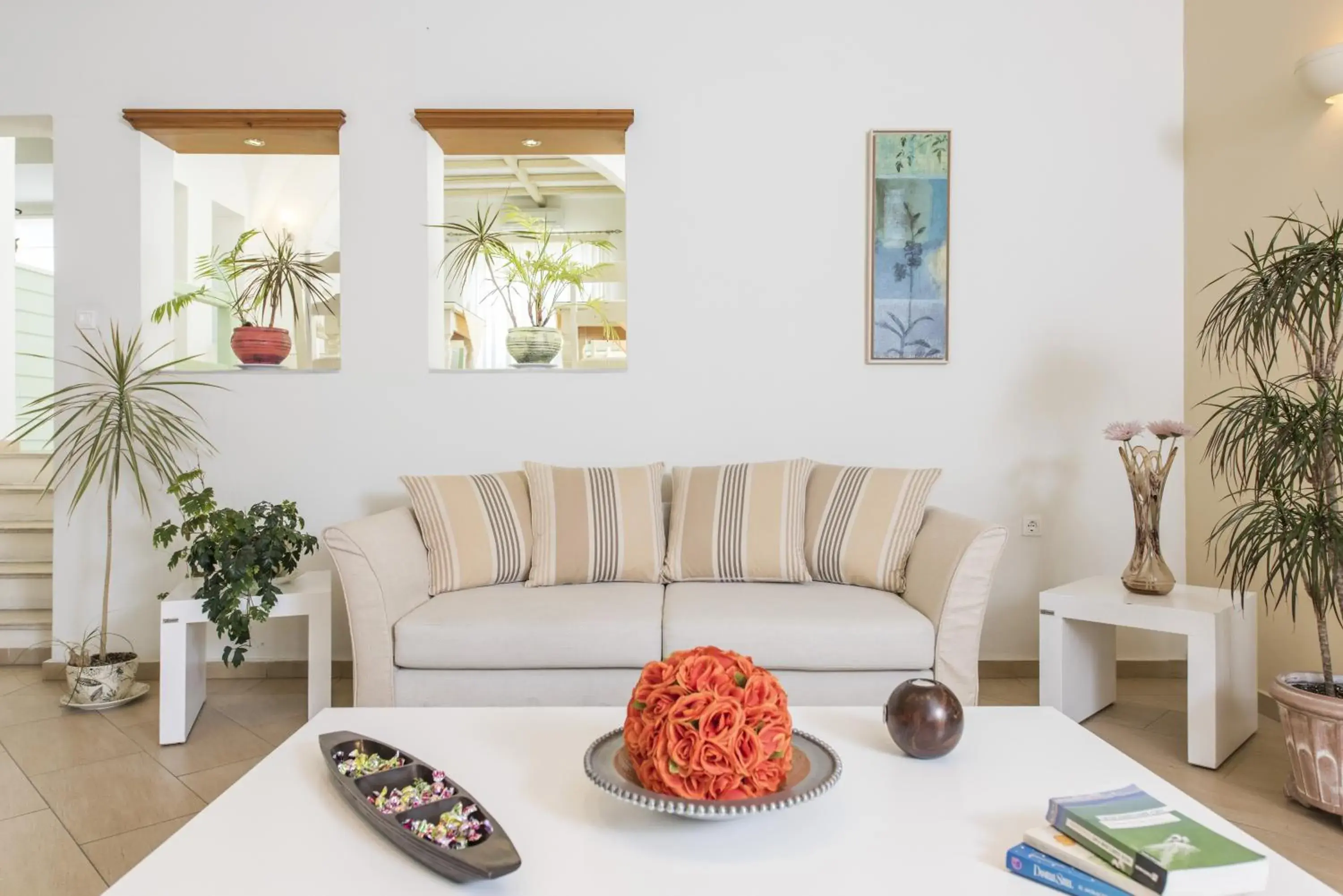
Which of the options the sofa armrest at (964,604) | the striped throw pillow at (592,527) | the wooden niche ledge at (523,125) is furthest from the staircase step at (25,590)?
the sofa armrest at (964,604)

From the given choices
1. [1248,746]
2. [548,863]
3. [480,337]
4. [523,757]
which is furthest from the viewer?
[480,337]

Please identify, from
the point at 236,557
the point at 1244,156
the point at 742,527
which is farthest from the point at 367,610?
the point at 1244,156

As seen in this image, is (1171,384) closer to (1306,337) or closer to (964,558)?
(1306,337)

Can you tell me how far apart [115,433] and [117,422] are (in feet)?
0.34

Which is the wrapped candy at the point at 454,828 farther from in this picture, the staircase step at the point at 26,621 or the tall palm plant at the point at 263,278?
the staircase step at the point at 26,621

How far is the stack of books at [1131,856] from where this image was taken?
0.97 meters

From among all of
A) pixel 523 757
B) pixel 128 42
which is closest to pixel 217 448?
pixel 128 42

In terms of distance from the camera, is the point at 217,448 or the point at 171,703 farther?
the point at 217,448

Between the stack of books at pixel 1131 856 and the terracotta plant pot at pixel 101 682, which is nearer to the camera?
the stack of books at pixel 1131 856

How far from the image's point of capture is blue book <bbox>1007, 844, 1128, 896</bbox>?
3.28 feet

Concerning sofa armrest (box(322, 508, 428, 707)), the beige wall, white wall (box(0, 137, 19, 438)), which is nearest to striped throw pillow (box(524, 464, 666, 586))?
sofa armrest (box(322, 508, 428, 707))

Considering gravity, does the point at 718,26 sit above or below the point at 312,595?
above

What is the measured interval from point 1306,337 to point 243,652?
345 centimetres

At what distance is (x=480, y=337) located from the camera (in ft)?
24.4
